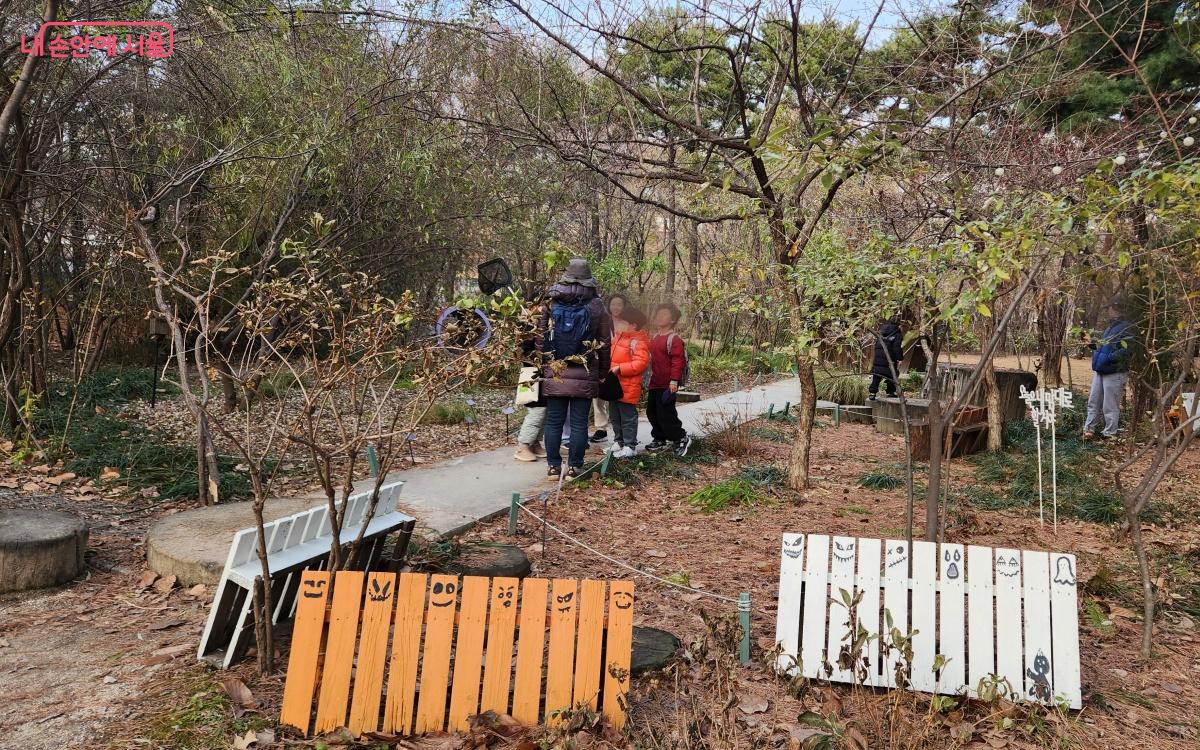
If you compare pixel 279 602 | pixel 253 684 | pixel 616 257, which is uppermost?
pixel 616 257

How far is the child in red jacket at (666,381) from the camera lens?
28.4ft

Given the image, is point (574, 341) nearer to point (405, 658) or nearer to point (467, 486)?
point (467, 486)

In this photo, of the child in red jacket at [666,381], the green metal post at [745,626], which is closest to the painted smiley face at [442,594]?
the green metal post at [745,626]

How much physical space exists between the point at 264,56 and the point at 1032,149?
7488 millimetres

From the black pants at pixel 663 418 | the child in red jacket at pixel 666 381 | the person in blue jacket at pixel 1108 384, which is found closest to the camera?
the child in red jacket at pixel 666 381

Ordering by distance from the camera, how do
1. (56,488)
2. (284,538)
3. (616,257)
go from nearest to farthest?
(284,538), (56,488), (616,257)

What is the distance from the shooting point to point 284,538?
3828 mm

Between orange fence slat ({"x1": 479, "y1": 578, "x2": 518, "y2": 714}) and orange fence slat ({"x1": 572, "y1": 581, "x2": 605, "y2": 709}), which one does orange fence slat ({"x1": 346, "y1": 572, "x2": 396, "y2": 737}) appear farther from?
orange fence slat ({"x1": 572, "y1": 581, "x2": 605, "y2": 709})

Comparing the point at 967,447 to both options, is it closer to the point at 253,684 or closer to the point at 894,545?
the point at 894,545

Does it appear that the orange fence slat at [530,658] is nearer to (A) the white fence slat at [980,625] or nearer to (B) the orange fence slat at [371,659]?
(B) the orange fence slat at [371,659]

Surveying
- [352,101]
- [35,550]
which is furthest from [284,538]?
[352,101]

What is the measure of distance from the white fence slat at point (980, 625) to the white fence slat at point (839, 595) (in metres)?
0.50

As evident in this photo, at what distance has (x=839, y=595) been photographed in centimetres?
390

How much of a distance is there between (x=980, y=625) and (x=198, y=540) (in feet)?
13.4
